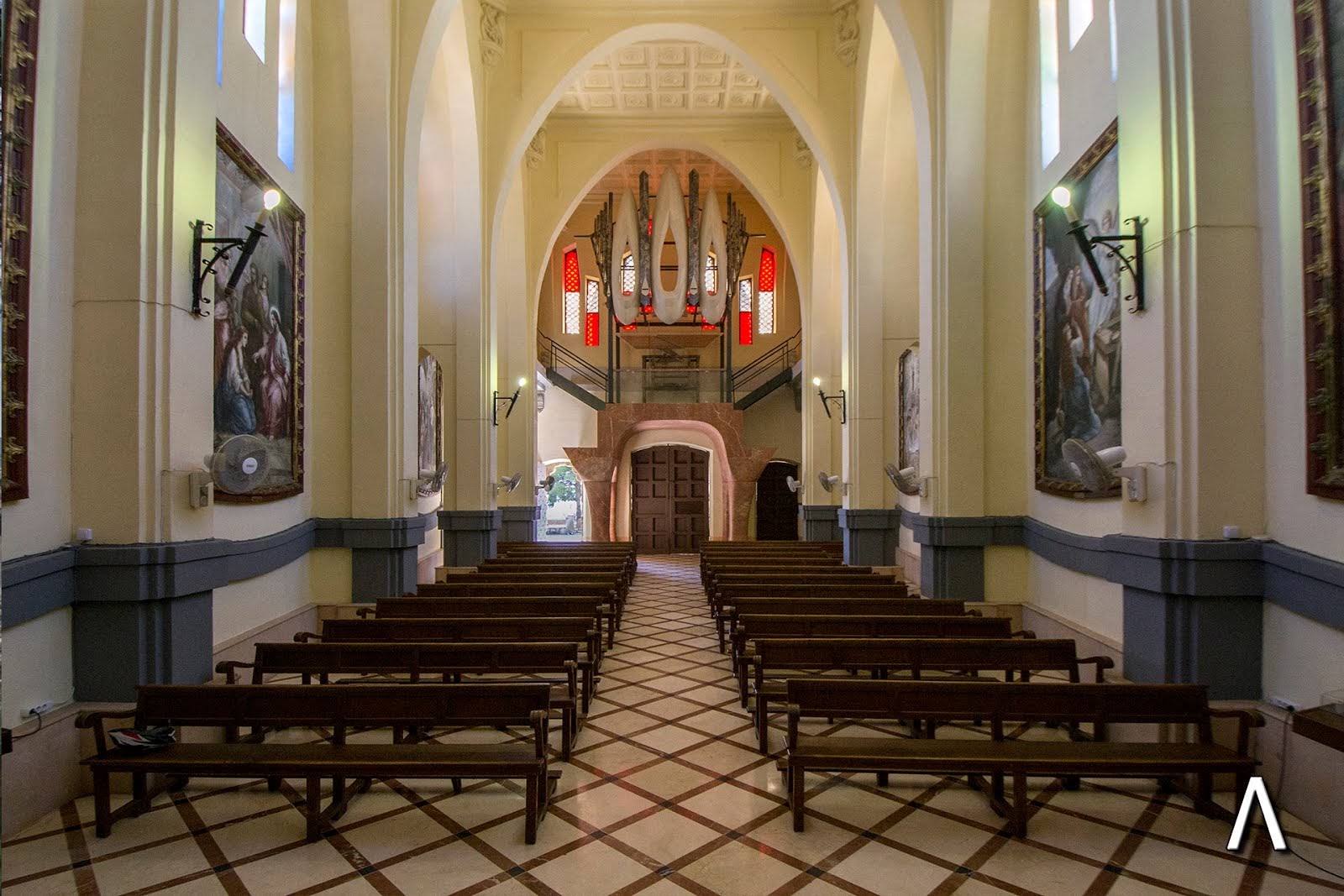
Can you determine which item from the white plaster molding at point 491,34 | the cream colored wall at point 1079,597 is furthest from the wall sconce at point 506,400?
the cream colored wall at point 1079,597

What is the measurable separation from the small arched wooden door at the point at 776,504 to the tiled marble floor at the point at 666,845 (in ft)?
50.4

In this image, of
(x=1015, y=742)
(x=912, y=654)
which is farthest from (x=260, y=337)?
(x=1015, y=742)

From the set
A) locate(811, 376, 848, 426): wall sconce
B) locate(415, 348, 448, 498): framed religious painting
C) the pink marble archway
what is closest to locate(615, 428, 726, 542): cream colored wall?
the pink marble archway

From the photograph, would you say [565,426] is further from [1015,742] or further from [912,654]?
[1015,742]

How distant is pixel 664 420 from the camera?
18.2m

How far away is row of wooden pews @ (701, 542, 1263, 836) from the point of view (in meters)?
3.67

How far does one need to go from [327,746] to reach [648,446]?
1597 cm

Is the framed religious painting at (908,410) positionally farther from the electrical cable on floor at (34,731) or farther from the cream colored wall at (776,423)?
the cream colored wall at (776,423)

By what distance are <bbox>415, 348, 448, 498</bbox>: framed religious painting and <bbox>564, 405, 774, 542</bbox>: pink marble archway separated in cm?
732

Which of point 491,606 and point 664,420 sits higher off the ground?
point 664,420

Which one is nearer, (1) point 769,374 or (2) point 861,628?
(2) point 861,628

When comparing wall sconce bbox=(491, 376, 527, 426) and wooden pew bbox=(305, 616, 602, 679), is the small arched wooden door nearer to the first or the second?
wall sconce bbox=(491, 376, 527, 426)

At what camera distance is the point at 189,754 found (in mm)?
3709

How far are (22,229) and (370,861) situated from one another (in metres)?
3.29
